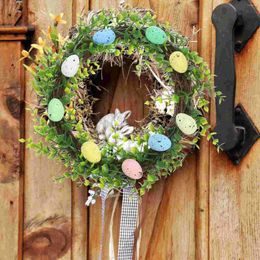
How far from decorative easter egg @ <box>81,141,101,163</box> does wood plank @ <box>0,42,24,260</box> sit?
0.28m

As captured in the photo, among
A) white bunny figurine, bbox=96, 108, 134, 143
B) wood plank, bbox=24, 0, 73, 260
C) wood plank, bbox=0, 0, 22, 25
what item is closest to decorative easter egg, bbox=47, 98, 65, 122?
white bunny figurine, bbox=96, 108, 134, 143

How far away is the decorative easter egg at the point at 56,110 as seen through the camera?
1438 millimetres

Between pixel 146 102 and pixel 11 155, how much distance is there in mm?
405

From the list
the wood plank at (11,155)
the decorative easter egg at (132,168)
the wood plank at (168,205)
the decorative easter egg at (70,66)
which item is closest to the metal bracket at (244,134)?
the wood plank at (168,205)

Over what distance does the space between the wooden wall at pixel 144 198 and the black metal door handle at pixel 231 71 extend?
0.02 m

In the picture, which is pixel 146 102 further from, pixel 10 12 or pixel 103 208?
pixel 10 12

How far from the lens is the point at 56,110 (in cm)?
144

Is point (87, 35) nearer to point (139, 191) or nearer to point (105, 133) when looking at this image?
point (105, 133)

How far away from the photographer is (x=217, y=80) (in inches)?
58.1

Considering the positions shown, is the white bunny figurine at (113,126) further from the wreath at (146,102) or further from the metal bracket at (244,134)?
the metal bracket at (244,134)

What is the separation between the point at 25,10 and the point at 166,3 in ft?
1.19

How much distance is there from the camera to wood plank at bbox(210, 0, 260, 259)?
1.48m

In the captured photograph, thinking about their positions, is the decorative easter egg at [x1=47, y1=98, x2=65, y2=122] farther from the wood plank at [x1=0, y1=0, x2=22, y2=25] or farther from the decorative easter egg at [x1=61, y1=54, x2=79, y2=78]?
the wood plank at [x1=0, y1=0, x2=22, y2=25]

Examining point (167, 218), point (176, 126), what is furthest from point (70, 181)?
point (176, 126)
